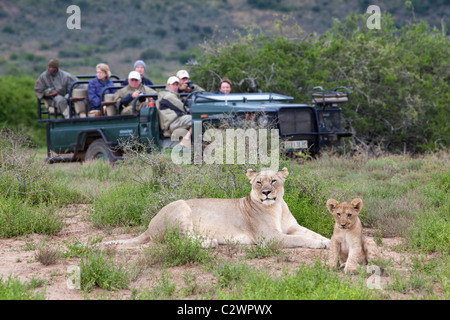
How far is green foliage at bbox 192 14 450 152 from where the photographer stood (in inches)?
619

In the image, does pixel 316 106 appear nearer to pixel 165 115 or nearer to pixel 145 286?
pixel 165 115

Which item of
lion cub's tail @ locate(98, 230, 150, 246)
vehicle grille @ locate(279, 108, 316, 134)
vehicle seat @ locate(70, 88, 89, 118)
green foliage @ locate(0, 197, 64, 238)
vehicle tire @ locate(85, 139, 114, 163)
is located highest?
vehicle seat @ locate(70, 88, 89, 118)

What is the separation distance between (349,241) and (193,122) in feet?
20.2

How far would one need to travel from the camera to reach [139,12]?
55062 mm

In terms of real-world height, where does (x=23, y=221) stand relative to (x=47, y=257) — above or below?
above

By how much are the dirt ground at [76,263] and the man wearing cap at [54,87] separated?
260 inches

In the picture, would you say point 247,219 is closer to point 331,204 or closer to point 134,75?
point 331,204

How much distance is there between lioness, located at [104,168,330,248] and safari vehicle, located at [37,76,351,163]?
382 cm

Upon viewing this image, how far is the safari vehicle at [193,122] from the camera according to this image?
11508 mm

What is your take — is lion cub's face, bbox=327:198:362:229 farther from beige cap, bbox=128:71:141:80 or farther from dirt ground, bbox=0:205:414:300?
beige cap, bbox=128:71:141:80

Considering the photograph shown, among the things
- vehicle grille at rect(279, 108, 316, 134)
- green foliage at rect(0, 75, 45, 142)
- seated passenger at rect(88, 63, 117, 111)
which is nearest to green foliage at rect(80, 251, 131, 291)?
vehicle grille at rect(279, 108, 316, 134)

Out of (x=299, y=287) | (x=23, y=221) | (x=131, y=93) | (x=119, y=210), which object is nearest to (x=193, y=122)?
(x=131, y=93)

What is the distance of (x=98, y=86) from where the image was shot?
13.5 meters
